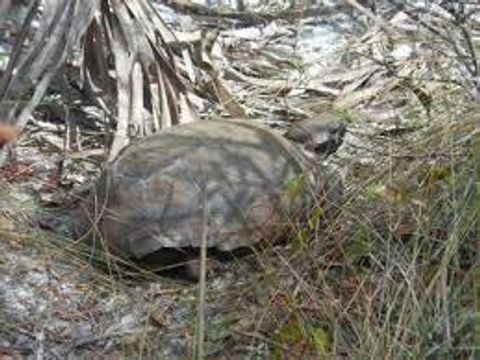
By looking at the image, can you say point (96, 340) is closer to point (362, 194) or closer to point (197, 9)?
point (362, 194)

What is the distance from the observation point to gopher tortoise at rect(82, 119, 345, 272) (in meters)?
2.53

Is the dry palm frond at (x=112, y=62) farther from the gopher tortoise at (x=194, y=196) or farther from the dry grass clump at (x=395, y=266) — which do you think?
the dry grass clump at (x=395, y=266)

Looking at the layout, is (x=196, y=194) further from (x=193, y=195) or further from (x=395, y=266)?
(x=395, y=266)

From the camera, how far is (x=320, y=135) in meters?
2.88

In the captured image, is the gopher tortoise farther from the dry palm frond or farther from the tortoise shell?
the dry palm frond

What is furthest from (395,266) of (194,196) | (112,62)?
(112,62)

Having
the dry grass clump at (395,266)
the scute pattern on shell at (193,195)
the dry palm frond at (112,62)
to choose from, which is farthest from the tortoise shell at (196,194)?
the dry palm frond at (112,62)

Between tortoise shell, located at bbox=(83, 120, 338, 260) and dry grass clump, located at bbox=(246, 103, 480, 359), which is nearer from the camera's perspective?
dry grass clump, located at bbox=(246, 103, 480, 359)

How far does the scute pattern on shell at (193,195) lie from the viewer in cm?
253

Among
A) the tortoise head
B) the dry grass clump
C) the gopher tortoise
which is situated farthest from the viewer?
the tortoise head

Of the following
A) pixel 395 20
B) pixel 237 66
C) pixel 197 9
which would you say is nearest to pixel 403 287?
pixel 237 66

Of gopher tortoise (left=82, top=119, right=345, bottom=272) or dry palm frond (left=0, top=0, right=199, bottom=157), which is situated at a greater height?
dry palm frond (left=0, top=0, right=199, bottom=157)

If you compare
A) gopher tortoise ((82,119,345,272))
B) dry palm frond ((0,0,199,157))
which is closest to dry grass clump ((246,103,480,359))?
gopher tortoise ((82,119,345,272))

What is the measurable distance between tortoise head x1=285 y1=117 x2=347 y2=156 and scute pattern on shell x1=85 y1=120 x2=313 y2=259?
196 millimetres
